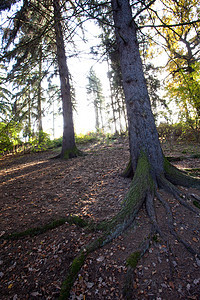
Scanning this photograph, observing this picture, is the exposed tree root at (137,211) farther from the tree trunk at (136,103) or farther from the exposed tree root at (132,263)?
the tree trunk at (136,103)

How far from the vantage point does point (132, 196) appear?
3107mm

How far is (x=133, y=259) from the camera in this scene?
2.16 metres

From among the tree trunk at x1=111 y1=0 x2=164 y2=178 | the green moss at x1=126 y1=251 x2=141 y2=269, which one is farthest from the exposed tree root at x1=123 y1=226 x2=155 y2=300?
the tree trunk at x1=111 y1=0 x2=164 y2=178

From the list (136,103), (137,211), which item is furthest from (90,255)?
(136,103)

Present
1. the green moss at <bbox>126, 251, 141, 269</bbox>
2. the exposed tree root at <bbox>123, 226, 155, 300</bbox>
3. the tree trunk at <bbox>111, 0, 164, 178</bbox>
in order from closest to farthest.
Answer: the exposed tree root at <bbox>123, 226, 155, 300</bbox> → the green moss at <bbox>126, 251, 141, 269</bbox> → the tree trunk at <bbox>111, 0, 164, 178</bbox>

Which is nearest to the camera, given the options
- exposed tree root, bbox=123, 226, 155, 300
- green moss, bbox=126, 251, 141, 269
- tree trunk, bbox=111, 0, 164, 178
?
exposed tree root, bbox=123, 226, 155, 300

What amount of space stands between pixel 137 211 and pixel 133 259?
2.83 ft

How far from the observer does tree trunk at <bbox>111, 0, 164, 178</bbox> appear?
351 centimetres

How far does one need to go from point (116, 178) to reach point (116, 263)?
248 centimetres

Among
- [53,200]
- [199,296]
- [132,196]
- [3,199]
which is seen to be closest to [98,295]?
[199,296]

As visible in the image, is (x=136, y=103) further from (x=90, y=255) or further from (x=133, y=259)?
(x=90, y=255)

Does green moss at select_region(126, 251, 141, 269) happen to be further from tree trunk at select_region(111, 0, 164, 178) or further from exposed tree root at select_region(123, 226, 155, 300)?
tree trunk at select_region(111, 0, 164, 178)

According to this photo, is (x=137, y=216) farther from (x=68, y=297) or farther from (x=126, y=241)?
(x=68, y=297)

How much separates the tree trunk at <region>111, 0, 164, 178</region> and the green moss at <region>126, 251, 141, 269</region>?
1704 millimetres
